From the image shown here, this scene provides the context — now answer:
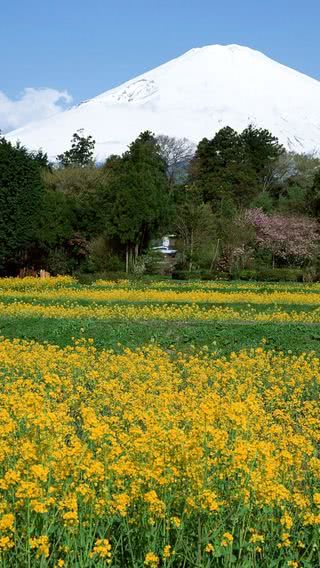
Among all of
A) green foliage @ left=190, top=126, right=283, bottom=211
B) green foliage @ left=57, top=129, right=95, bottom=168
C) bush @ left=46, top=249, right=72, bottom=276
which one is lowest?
bush @ left=46, top=249, right=72, bottom=276

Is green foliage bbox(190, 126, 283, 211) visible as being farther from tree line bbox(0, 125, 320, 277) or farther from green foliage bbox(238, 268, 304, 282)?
green foliage bbox(238, 268, 304, 282)

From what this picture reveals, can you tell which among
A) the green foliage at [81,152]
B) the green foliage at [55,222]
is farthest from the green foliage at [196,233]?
the green foliage at [81,152]

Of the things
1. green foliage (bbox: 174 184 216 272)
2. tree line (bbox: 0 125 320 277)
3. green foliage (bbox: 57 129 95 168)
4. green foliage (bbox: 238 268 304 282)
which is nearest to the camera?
green foliage (bbox: 238 268 304 282)

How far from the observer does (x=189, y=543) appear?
13.2 feet

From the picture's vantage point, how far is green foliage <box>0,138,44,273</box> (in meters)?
40.7

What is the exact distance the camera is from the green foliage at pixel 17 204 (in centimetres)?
4072

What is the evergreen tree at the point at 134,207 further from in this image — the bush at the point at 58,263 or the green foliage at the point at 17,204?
the green foliage at the point at 17,204

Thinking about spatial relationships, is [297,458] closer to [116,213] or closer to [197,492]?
[197,492]

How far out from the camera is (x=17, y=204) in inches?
1629

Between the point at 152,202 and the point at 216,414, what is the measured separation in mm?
36469

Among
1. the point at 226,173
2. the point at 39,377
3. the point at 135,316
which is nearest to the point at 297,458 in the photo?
the point at 39,377

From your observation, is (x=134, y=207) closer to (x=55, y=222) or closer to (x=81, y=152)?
(x=55, y=222)

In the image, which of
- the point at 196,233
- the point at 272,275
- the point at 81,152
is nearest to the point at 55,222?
the point at 196,233

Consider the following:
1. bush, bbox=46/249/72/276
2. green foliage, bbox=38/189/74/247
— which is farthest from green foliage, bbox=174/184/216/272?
bush, bbox=46/249/72/276
